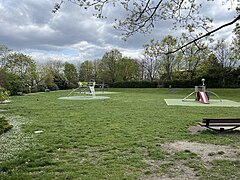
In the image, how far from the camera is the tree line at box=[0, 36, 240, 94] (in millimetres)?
35006

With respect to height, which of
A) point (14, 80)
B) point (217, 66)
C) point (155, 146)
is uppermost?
point (217, 66)

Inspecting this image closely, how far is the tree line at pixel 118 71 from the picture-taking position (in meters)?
35.0

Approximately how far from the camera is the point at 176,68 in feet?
163

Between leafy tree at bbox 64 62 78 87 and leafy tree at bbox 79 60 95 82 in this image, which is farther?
leafy tree at bbox 64 62 78 87

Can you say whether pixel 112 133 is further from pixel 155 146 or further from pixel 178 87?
pixel 178 87

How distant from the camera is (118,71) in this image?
57.9 metres

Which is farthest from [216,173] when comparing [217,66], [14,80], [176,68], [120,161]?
[176,68]

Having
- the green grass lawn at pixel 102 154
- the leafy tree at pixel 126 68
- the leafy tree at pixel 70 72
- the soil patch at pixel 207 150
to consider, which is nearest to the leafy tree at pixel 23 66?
the leafy tree at pixel 70 72


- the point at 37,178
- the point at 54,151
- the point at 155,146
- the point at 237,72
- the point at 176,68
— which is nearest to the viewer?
the point at 37,178

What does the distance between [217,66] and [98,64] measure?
29511mm

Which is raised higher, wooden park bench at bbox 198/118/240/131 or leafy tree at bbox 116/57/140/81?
leafy tree at bbox 116/57/140/81

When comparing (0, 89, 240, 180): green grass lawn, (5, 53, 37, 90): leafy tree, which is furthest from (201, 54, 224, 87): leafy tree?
(0, 89, 240, 180): green grass lawn

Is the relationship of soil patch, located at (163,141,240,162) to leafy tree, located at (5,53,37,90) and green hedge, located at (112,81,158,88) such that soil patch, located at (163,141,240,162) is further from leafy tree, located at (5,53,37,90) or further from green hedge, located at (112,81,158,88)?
green hedge, located at (112,81,158,88)

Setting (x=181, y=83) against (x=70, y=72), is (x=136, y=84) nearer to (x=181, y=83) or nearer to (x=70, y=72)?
(x=181, y=83)
